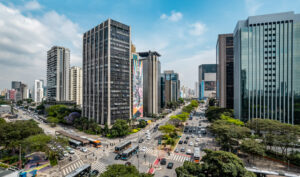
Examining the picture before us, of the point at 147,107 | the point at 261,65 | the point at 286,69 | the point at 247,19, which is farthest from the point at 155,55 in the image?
the point at 286,69

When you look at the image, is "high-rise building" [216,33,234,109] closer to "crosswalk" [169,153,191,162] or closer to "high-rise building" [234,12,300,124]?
"high-rise building" [234,12,300,124]

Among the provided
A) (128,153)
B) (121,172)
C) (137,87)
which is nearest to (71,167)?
(128,153)

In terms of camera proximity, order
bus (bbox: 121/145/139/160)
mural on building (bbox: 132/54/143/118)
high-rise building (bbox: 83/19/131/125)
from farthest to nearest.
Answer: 1. mural on building (bbox: 132/54/143/118)
2. high-rise building (bbox: 83/19/131/125)
3. bus (bbox: 121/145/139/160)

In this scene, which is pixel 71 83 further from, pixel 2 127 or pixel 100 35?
pixel 2 127

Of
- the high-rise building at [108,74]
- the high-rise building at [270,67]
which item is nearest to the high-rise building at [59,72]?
the high-rise building at [108,74]

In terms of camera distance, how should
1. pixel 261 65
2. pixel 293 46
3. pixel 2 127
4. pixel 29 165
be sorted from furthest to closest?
pixel 261 65 → pixel 293 46 → pixel 2 127 → pixel 29 165

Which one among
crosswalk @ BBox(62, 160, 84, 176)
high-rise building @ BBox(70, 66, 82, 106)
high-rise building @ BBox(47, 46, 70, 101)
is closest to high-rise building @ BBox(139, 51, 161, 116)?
crosswalk @ BBox(62, 160, 84, 176)
